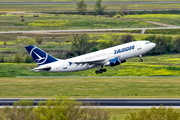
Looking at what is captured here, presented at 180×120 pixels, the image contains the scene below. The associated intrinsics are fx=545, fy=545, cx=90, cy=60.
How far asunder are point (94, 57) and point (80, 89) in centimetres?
902

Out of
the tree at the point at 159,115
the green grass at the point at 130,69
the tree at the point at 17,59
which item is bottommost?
the green grass at the point at 130,69

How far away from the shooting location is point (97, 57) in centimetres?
10488

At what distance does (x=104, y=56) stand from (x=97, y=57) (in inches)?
54.2

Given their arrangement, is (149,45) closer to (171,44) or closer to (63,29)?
(171,44)

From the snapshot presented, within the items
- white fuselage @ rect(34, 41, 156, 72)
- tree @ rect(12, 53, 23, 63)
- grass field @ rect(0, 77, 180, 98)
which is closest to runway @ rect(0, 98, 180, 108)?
grass field @ rect(0, 77, 180, 98)

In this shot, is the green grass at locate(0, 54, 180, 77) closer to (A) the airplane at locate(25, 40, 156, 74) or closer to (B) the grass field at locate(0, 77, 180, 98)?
(B) the grass field at locate(0, 77, 180, 98)

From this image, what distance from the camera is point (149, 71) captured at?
128125 mm

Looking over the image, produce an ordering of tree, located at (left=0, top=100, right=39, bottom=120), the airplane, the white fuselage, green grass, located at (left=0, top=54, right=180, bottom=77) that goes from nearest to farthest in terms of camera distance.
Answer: tree, located at (left=0, top=100, right=39, bottom=120)
the white fuselage
the airplane
green grass, located at (left=0, top=54, right=180, bottom=77)

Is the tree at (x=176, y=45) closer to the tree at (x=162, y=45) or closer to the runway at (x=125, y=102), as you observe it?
the tree at (x=162, y=45)

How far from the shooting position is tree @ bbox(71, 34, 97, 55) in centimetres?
15101

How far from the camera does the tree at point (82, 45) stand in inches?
5945

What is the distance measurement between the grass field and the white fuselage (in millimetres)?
5533

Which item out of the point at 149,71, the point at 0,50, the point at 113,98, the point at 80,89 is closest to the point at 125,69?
the point at 149,71

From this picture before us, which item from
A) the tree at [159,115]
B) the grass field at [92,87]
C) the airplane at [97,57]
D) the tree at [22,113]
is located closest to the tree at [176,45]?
the grass field at [92,87]
